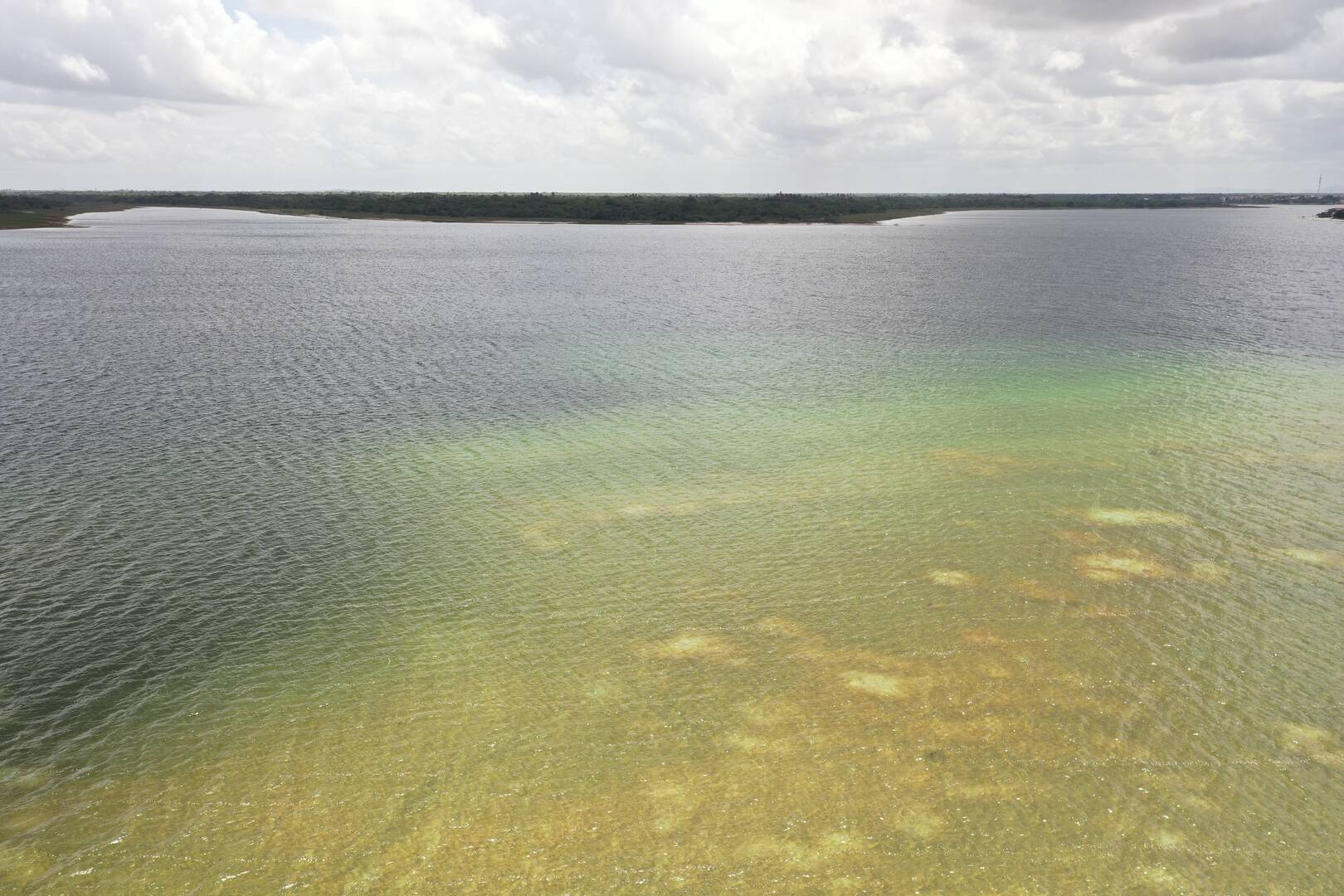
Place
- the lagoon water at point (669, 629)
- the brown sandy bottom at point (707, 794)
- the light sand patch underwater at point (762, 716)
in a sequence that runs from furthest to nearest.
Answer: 1. the lagoon water at point (669, 629)
2. the light sand patch underwater at point (762, 716)
3. the brown sandy bottom at point (707, 794)

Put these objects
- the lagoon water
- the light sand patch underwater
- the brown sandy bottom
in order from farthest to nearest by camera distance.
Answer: the lagoon water, the light sand patch underwater, the brown sandy bottom

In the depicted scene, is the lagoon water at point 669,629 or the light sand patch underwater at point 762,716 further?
the lagoon water at point 669,629

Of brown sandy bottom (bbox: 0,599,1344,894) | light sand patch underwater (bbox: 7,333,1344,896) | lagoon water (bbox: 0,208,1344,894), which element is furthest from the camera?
lagoon water (bbox: 0,208,1344,894)

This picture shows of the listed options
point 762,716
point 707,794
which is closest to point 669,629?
point 762,716

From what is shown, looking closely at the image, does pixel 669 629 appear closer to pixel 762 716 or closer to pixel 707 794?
pixel 762 716

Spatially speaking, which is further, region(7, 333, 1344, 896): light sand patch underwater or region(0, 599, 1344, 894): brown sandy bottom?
region(7, 333, 1344, 896): light sand patch underwater

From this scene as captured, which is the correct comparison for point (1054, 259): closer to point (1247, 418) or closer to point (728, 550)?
→ point (1247, 418)

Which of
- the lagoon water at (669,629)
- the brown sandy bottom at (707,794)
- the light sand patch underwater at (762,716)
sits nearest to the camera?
the brown sandy bottom at (707,794)

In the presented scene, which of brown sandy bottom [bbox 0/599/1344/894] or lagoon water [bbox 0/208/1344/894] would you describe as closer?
brown sandy bottom [bbox 0/599/1344/894]

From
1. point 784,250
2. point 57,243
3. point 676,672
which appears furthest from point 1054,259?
point 57,243

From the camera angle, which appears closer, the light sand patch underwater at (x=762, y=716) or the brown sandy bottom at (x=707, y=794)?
the brown sandy bottom at (x=707, y=794)
